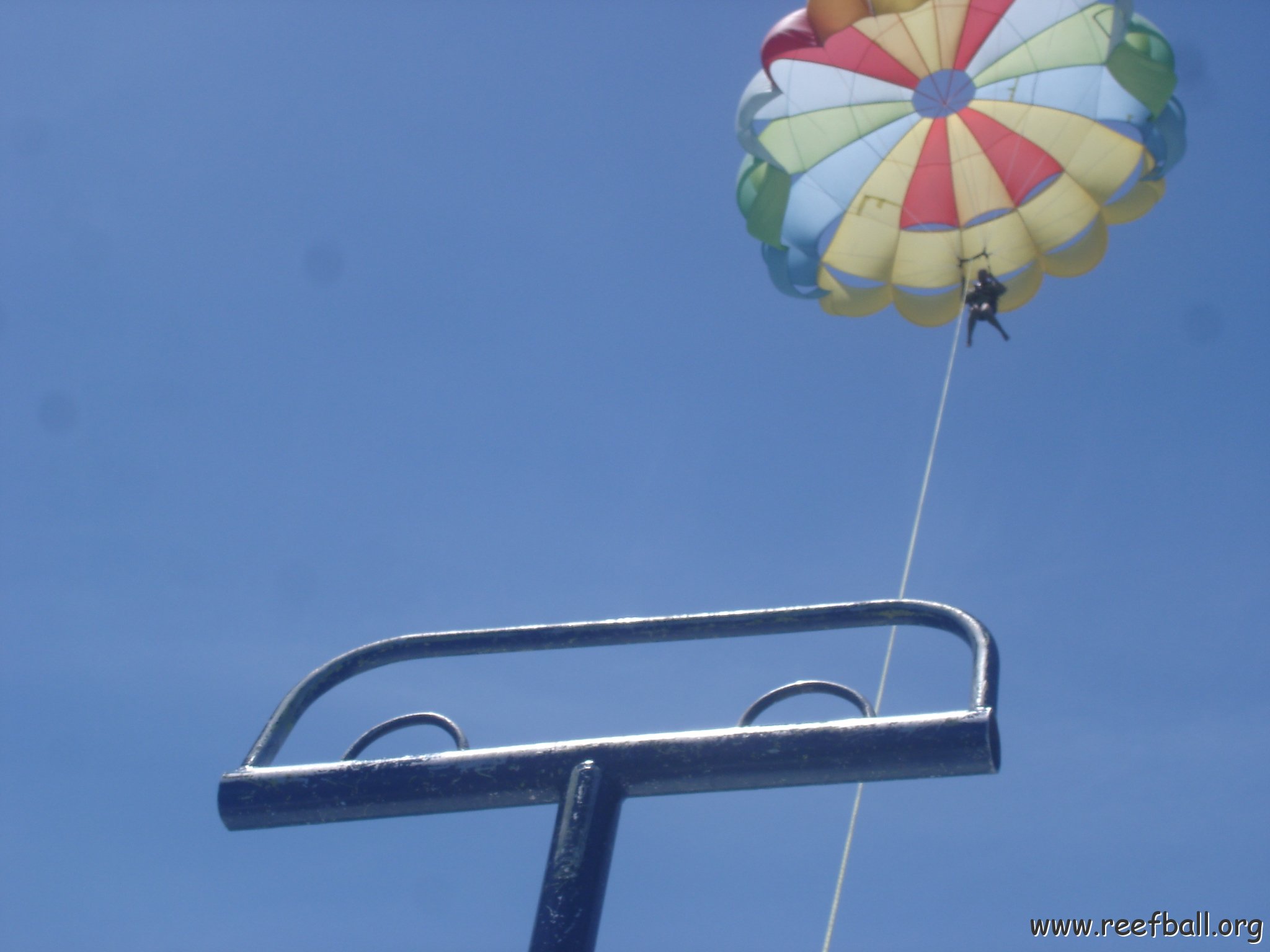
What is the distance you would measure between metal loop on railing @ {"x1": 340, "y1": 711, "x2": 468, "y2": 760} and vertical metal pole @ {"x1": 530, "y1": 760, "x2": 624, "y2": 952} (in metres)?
A: 0.20

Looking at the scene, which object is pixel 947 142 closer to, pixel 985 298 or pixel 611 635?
pixel 985 298

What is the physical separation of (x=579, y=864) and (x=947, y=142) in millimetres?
11408

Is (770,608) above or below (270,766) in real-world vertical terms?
above

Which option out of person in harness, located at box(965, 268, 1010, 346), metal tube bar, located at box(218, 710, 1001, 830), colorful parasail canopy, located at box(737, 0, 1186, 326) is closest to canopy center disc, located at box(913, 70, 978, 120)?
colorful parasail canopy, located at box(737, 0, 1186, 326)

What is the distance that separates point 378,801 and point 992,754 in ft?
2.41

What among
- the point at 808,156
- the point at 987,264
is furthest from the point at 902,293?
the point at 808,156

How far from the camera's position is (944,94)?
36.9ft

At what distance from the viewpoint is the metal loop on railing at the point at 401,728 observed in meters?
1.49

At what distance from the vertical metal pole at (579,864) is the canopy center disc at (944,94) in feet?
36.0

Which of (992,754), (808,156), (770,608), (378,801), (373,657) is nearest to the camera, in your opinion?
(992,754)

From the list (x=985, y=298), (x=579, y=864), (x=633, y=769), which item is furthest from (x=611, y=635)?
(x=985, y=298)

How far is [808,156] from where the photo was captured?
11.2 m

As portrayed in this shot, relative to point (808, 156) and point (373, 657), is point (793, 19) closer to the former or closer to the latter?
point (808, 156)

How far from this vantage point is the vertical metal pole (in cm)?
125
